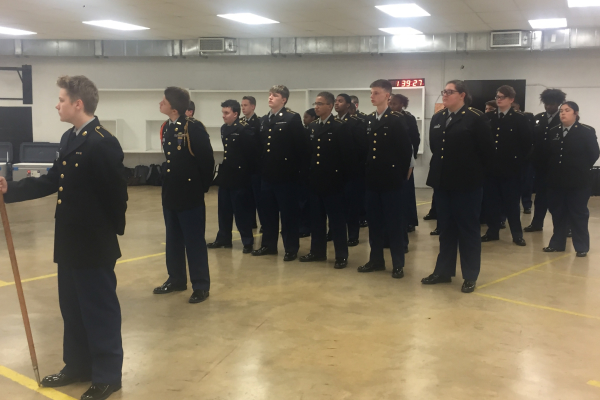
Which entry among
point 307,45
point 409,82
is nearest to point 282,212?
point 307,45

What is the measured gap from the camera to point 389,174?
5.05 m

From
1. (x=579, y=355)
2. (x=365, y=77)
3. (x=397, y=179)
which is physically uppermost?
(x=365, y=77)

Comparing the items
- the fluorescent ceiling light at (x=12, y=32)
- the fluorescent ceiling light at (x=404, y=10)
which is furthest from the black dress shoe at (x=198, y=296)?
the fluorescent ceiling light at (x=12, y=32)

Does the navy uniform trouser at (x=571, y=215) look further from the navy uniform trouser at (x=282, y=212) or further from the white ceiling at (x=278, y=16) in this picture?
the white ceiling at (x=278, y=16)

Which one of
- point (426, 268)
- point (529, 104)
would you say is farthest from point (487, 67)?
point (426, 268)

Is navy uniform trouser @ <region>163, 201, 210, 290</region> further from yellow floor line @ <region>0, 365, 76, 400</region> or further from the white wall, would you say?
the white wall

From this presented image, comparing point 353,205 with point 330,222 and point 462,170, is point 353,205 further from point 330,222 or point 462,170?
point 462,170

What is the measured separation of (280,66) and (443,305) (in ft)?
33.4

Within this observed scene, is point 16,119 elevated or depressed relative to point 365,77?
depressed

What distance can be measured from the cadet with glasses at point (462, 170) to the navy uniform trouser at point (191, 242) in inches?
79.9

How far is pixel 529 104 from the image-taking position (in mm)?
12430

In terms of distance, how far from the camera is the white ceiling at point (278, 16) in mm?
8992

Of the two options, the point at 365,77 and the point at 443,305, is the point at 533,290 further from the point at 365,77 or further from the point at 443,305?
the point at 365,77

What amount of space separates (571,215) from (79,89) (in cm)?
532
